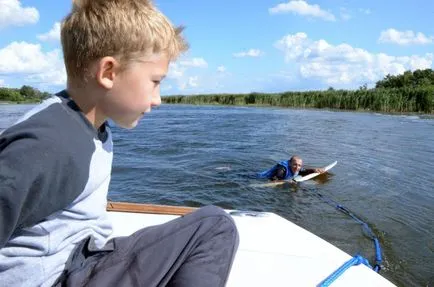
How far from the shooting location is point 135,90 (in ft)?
4.93

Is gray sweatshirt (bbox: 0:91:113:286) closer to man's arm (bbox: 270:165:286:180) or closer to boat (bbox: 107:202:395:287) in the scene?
boat (bbox: 107:202:395:287)

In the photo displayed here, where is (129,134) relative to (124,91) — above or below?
below

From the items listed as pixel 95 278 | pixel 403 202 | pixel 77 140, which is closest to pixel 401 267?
pixel 403 202

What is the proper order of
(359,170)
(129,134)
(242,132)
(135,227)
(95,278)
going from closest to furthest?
(95,278) → (135,227) → (359,170) → (129,134) → (242,132)

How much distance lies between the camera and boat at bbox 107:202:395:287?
6.89ft

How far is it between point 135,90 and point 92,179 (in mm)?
341

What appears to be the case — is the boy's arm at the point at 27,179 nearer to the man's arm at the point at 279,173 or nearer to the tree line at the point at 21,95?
the man's arm at the point at 279,173

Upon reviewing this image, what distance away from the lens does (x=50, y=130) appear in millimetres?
1196

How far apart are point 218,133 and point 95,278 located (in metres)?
14.5

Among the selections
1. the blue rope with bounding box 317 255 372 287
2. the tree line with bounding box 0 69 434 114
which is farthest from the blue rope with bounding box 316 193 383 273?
the tree line with bounding box 0 69 434 114

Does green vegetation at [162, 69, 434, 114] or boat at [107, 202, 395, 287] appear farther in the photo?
green vegetation at [162, 69, 434, 114]

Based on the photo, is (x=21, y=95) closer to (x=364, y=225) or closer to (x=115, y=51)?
(x=364, y=225)

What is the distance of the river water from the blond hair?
354 cm

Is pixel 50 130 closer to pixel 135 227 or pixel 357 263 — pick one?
pixel 135 227
